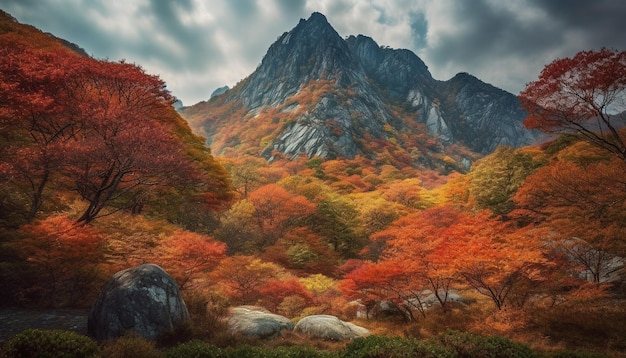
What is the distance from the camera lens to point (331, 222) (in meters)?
37.0

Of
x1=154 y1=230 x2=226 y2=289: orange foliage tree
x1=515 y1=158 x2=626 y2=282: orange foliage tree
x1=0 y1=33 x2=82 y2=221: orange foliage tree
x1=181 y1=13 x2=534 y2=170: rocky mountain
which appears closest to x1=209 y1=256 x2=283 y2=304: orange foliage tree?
x1=154 y1=230 x2=226 y2=289: orange foliage tree

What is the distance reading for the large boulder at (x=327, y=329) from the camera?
12703 millimetres

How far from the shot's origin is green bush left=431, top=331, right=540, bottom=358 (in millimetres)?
7633

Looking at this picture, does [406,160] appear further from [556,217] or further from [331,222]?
[556,217]

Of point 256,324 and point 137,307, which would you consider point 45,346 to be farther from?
point 256,324

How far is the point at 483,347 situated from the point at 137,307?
1026 centimetres

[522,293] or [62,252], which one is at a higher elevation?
[62,252]

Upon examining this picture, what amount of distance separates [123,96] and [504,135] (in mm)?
154164

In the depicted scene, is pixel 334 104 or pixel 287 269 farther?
pixel 334 104

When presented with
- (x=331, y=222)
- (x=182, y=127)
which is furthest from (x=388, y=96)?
(x=182, y=127)

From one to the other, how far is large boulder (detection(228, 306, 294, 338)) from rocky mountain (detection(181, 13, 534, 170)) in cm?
6415

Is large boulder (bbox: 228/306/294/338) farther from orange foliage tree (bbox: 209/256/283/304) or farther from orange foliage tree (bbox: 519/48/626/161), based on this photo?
orange foliage tree (bbox: 519/48/626/161)

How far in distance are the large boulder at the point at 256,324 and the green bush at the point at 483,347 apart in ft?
21.6

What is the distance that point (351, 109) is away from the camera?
327ft
